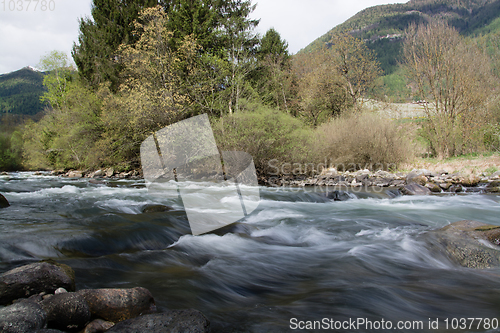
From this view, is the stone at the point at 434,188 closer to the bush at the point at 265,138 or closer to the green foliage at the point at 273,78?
the bush at the point at 265,138

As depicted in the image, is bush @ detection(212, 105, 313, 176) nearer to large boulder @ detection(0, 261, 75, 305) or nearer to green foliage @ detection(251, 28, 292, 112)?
green foliage @ detection(251, 28, 292, 112)

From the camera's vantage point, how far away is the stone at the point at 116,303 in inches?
93.8

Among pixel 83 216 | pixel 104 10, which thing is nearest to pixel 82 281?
pixel 83 216

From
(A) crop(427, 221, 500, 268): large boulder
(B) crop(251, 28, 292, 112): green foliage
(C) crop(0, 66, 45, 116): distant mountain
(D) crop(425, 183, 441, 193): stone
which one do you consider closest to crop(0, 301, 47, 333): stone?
(A) crop(427, 221, 500, 268): large boulder

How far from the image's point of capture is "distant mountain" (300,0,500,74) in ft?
432

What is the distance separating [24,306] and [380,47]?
156596 mm

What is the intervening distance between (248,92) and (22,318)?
20776 millimetres

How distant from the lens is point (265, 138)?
1471 cm

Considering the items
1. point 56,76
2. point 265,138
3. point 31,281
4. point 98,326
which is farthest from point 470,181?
point 56,76

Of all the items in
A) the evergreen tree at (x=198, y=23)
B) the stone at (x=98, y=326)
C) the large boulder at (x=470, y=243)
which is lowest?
the large boulder at (x=470, y=243)

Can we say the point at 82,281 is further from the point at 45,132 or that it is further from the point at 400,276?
the point at 45,132

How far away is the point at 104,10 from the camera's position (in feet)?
91.7

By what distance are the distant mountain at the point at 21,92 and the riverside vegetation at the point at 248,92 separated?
69.9m

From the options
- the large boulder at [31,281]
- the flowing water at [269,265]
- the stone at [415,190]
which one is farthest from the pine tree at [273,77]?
the large boulder at [31,281]
